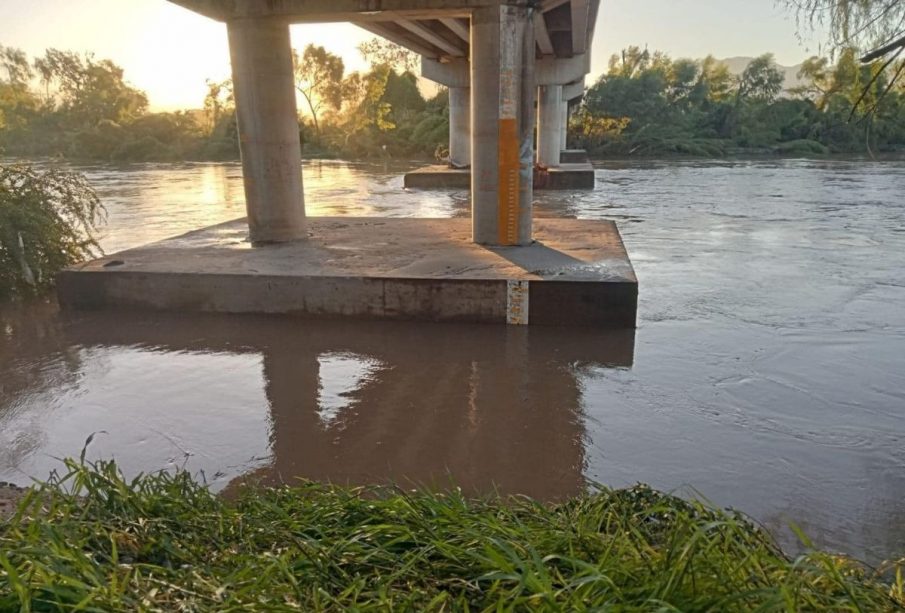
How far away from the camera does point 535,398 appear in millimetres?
7535

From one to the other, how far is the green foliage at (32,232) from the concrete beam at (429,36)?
8.16m

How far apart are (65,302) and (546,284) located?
7.82m

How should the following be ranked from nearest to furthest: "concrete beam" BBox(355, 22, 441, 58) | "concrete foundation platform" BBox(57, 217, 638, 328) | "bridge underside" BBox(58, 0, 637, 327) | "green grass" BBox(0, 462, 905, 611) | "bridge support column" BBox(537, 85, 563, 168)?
"green grass" BBox(0, 462, 905, 611)
"concrete foundation platform" BBox(57, 217, 638, 328)
"bridge underside" BBox(58, 0, 637, 327)
"concrete beam" BBox(355, 22, 441, 58)
"bridge support column" BBox(537, 85, 563, 168)

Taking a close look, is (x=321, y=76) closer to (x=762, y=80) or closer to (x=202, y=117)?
(x=202, y=117)

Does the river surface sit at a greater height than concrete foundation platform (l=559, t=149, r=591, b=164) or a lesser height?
lesser

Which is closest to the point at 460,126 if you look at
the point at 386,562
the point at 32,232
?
the point at 32,232

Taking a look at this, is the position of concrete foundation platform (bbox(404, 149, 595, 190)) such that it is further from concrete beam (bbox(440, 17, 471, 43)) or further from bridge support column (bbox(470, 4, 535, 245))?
bridge support column (bbox(470, 4, 535, 245))

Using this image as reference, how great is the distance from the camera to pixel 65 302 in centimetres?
1114

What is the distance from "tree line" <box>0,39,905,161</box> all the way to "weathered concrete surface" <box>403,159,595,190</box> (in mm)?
26750

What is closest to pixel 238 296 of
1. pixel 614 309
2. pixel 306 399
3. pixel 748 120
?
pixel 306 399

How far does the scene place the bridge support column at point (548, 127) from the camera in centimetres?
3456

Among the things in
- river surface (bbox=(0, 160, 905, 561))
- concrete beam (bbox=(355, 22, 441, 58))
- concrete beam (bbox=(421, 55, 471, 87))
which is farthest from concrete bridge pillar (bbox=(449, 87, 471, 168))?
river surface (bbox=(0, 160, 905, 561))

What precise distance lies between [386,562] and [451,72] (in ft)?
107

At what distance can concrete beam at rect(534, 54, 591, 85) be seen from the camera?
110 ft
